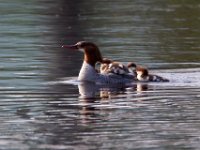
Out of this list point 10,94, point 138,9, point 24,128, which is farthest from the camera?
point 138,9

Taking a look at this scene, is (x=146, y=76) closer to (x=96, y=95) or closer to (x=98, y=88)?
(x=98, y=88)

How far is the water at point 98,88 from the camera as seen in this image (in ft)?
41.2

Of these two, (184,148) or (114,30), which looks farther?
(114,30)

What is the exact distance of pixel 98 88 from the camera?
17.6m

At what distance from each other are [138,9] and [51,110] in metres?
19.1

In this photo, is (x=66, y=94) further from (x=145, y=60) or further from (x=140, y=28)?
→ (x=140, y=28)

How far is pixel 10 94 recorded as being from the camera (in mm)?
16094

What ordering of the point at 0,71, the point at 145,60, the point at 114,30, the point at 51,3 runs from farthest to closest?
1. the point at 51,3
2. the point at 114,30
3. the point at 145,60
4. the point at 0,71

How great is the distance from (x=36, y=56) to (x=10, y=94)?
5148 millimetres

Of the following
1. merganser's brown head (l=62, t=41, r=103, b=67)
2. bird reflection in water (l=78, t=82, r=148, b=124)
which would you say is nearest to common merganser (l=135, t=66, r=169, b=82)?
bird reflection in water (l=78, t=82, r=148, b=124)

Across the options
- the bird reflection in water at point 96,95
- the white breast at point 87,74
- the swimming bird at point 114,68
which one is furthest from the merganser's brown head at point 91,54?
the bird reflection in water at point 96,95

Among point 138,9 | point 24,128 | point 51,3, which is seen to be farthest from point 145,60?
point 51,3

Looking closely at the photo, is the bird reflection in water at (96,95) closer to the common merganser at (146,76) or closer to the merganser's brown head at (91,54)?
the common merganser at (146,76)

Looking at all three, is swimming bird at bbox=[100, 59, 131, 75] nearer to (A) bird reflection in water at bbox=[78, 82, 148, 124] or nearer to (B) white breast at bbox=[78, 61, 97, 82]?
(B) white breast at bbox=[78, 61, 97, 82]
